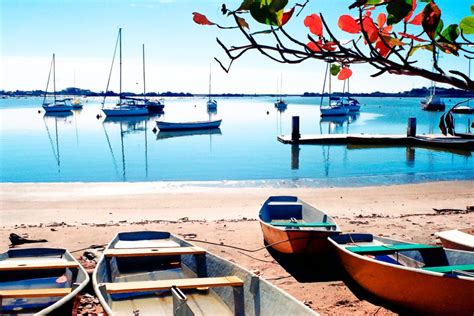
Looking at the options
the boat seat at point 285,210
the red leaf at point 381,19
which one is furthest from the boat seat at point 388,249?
the red leaf at point 381,19

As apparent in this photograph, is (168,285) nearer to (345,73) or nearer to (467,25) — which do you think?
(345,73)

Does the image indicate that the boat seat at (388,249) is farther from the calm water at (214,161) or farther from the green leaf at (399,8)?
the calm water at (214,161)

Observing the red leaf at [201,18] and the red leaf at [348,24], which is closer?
the red leaf at [201,18]

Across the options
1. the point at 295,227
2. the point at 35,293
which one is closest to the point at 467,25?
the point at 35,293

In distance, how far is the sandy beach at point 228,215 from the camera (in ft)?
26.0

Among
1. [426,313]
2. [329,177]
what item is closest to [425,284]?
[426,313]

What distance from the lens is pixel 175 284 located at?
5.73 metres

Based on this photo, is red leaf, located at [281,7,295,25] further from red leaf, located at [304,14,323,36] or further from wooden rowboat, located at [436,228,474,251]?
wooden rowboat, located at [436,228,474,251]

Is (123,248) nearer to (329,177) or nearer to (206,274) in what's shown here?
(206,274)

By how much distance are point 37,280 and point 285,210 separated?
19.1ft

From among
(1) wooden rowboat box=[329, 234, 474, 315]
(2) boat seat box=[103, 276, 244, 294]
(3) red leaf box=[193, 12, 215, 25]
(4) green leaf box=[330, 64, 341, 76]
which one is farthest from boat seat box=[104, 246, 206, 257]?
(3) red leaf box=[193, 12, 215, 25]

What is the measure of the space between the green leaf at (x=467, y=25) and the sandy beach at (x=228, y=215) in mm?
5410

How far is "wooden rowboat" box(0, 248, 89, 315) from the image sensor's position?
5.54 metres

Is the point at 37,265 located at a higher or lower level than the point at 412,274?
lower
